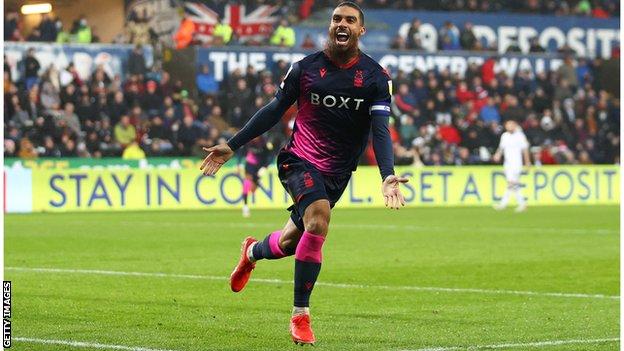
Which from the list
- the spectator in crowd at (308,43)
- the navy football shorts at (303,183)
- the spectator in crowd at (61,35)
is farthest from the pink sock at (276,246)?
the spectator in crowd at (308,43)

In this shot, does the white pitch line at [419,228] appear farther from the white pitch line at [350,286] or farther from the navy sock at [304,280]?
the navy sock at [304,280]

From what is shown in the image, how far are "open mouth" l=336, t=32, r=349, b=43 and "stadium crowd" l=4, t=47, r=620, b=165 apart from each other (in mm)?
19055

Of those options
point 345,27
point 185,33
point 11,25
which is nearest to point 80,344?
point 345,27

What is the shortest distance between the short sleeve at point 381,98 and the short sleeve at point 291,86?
1.56 ft

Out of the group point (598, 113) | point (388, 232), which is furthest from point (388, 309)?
point (598, 113)

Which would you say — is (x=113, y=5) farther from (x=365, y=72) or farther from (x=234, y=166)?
(x=365, y=72)

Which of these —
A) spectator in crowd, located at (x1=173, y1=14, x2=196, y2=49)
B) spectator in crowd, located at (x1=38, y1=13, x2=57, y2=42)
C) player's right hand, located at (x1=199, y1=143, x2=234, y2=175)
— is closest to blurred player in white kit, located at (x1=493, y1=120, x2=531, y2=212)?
spectator in crowd, located at (x1=173, y1=14, x2=196, y2=49)

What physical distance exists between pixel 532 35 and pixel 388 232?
58.5ft

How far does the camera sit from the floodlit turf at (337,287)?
8086 mm

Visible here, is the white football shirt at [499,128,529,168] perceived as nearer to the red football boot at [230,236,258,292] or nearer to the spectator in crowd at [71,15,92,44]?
the spectator in crowd at [71,15,92,44]

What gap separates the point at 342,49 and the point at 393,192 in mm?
1012

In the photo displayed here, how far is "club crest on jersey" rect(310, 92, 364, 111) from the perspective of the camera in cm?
804

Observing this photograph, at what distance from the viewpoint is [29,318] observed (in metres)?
8.84

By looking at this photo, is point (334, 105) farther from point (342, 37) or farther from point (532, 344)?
point (532, 344)
